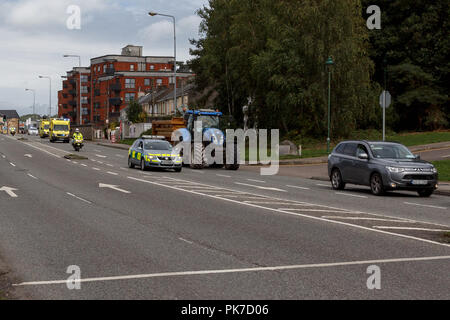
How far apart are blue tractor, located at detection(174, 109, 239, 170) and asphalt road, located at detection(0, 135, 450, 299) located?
12176 mm

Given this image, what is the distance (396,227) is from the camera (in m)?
11.2

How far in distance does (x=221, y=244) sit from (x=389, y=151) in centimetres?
1147

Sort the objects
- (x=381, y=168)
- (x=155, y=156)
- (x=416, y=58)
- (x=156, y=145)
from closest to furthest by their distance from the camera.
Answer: (x=381, y=168) < (x=155, y=156) < (x=156, y=145) < (x=416, y=58)

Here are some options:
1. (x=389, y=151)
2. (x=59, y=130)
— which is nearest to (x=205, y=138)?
(x=389, y=151)

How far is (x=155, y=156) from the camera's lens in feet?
92.2

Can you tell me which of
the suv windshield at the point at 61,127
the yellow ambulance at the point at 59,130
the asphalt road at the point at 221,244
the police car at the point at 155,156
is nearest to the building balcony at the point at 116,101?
the yellow ambulance at the point at 59,130

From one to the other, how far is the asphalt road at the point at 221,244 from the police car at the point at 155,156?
10126 mm

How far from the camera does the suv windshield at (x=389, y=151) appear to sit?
1897 cm

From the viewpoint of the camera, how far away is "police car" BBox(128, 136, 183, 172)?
92.2 feet

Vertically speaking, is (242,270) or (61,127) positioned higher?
(61,127)

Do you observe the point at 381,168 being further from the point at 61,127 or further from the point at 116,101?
the point at 116,101

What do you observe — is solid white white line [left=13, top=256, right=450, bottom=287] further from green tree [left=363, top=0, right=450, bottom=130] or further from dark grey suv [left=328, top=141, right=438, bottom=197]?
green tree [left=363, top=0, right=450, bottom=130]

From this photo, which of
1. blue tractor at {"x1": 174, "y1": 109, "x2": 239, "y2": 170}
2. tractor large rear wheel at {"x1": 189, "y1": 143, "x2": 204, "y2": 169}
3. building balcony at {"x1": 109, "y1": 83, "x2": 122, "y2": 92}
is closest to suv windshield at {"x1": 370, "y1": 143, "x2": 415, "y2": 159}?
blue tractor at {"x1": 174, "y1": 109, "x2": 239, "y2": 170}
